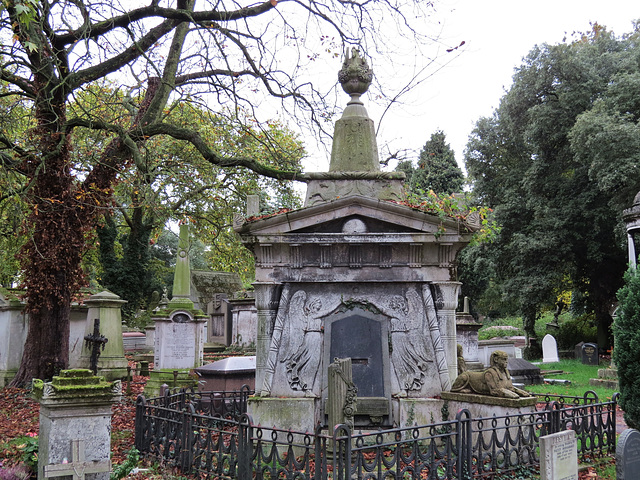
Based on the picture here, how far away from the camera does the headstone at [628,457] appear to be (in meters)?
6.15

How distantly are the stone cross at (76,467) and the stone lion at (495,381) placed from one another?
4.94 metres

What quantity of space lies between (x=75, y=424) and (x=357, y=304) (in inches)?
171

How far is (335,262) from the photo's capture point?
875 centimetres

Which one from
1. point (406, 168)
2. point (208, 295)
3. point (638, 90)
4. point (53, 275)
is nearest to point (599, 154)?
point (638, 90)

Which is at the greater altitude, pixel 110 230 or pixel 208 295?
pixel 110 230

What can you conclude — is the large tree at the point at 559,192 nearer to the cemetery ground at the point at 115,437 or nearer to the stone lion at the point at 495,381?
the cemetery ground at the point at 115,437

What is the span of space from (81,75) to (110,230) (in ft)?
64.7

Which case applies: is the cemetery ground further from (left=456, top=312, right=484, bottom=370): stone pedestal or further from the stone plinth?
(left=456, top=312, right=484, bottom=370): stone pedestal

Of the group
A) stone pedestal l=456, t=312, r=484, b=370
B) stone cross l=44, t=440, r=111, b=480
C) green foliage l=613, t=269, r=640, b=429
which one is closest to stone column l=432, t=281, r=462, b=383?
green foliage l=613, t=269, r=640, b=429

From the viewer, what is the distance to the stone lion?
7.64 meters

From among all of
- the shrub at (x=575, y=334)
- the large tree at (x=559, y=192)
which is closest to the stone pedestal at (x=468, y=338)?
the large tree at (x=559, y=192)

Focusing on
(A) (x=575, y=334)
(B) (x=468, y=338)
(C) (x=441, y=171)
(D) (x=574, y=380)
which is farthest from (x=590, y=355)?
(C) (x=441, y=171)

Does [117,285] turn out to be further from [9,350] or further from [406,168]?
[406,168]

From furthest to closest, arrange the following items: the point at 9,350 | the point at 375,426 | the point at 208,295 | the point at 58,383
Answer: the point at 208,295 < the point at 9,350 < the point at 375,426 < the point at 58,383
